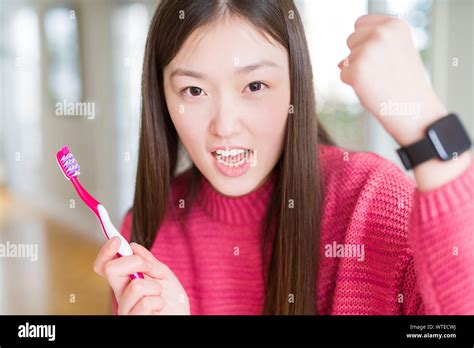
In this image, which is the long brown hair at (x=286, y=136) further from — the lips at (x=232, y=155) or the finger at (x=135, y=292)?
the finger at (x=135, y=292)

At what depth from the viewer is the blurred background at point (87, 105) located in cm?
80

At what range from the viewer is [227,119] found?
30.0 inches

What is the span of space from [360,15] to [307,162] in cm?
20

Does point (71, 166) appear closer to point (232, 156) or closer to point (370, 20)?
point (232, 156)

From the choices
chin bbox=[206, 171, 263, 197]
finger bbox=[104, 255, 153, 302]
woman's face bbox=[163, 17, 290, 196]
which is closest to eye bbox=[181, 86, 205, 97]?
woman's face bbox=[163, 17, 290, 196]

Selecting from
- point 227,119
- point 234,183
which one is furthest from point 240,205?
point 227,119

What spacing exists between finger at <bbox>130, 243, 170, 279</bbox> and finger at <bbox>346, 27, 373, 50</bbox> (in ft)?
1.21

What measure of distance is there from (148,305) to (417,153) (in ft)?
1.23

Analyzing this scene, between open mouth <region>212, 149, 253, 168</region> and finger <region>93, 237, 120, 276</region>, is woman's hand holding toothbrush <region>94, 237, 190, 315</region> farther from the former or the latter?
open mouth <region>212, 149, 253, 168</region>

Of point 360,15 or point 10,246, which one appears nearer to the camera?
point 360,15

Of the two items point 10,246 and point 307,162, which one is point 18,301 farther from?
point 307,162

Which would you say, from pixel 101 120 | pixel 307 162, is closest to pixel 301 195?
pixel 307 162

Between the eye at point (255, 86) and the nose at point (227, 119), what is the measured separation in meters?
0.03

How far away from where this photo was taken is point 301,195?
792 millimetres
